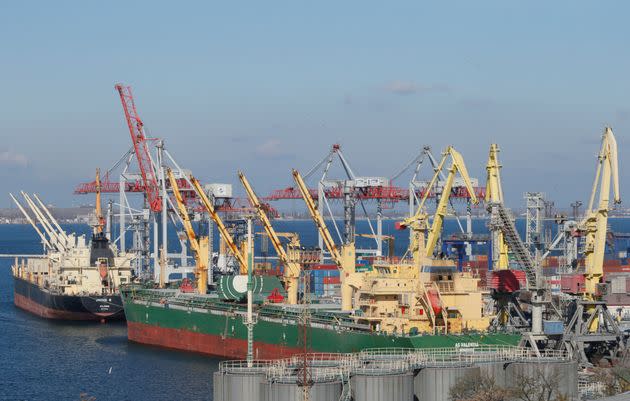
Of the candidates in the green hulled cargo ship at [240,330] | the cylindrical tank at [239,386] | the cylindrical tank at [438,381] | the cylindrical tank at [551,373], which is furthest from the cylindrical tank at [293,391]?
the green hulled cargo ship at [240,330]

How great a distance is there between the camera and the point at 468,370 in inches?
1713

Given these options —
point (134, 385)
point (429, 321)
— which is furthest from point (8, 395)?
point (429, 321)

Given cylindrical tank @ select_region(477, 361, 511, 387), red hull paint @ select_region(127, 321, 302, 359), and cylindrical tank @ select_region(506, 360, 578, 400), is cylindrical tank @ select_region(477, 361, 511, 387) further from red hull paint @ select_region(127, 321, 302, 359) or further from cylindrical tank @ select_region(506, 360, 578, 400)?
red hull paint @ select_region(127, 321, 302, 359)

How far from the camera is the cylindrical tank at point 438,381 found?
142 ft

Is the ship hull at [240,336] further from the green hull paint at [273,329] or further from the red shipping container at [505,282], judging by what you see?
the red shipping container at [505,282]

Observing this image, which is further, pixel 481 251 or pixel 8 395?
pixel 481 251

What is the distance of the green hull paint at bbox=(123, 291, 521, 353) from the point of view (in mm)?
53094

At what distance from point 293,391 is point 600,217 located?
24724 mm

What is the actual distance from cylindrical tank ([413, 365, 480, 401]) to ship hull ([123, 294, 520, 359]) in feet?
29.0

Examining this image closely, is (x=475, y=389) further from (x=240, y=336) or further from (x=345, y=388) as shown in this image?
(x=240, y=336)

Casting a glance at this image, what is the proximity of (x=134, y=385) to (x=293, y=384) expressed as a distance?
2086cm

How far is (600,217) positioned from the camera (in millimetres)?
58844

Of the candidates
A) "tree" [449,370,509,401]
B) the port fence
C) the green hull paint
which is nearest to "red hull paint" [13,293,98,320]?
the green hull paint

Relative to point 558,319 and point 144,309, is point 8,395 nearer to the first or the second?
point 144,309
